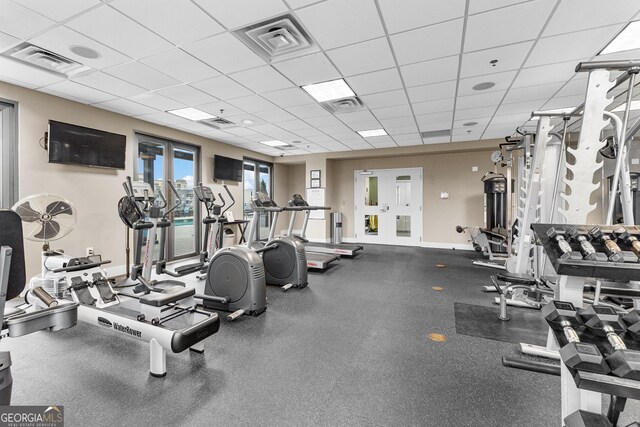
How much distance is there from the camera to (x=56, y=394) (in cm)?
186

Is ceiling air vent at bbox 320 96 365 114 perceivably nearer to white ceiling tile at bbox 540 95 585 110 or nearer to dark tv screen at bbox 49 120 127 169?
white ceiling tile at bbox 540 95 585 110

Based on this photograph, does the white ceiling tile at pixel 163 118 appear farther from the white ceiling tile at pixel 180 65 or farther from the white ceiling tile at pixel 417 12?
the white ceiling tile at pixel 417 12

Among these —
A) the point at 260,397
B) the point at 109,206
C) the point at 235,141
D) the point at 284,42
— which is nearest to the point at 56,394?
the point at 260,397

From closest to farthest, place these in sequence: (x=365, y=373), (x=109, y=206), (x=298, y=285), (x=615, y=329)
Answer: (x=615, y=329)
(x=365, y=373)
(x=298, y=285)
(x=109, y=206)

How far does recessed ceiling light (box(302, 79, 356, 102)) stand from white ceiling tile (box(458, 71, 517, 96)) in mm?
1435

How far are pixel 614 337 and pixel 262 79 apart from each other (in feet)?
12.2

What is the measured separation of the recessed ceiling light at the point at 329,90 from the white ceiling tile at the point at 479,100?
1681mm

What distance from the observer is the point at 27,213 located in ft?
9.82

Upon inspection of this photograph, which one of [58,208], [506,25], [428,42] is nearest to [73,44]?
[58,208]

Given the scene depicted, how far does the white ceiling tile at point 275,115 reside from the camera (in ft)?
15.8

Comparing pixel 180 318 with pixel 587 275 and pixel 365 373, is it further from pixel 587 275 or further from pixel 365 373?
pixel 587 275

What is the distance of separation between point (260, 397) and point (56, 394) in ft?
4.30

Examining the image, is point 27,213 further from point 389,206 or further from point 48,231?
point 389,206

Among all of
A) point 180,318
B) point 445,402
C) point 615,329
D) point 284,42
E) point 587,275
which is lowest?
point 445,402
